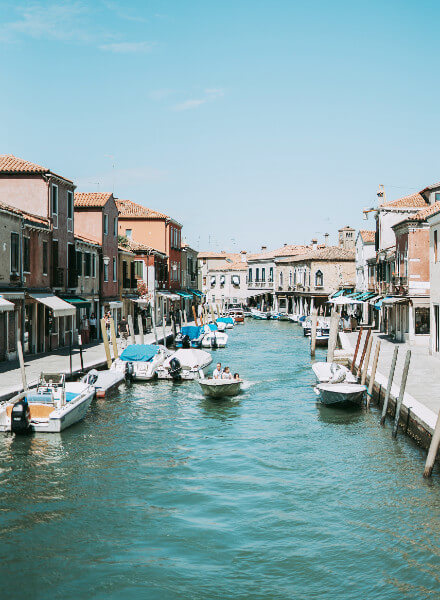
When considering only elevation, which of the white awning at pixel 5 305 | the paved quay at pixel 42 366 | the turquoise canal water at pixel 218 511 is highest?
the white awning at pixel 5 305

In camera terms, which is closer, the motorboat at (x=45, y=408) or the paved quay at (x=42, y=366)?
the motorboat at (x=45, y=408)

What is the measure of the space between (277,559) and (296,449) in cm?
609

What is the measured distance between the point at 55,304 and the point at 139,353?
412 centimetres

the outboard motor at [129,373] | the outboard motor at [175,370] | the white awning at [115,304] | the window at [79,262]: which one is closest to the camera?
the outboard motor at [129,373]

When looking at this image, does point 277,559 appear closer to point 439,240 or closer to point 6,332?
point 6,332

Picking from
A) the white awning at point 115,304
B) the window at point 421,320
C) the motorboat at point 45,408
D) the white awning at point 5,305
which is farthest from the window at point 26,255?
the window at point 421,320

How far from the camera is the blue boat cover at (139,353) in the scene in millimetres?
26000

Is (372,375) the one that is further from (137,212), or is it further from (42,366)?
(137,212)

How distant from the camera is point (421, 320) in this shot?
3291 cm

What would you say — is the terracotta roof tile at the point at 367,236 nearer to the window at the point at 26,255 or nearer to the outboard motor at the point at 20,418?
the window at the point at 26,255

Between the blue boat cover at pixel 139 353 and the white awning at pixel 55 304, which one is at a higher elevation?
the white awning at pixel 55 304

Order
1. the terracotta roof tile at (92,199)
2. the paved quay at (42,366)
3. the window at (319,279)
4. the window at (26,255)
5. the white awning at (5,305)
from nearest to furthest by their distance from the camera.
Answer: the paved quay at (42,366) < the white awning at (5,305) < the window at (26,255) < the terracotta roof tile at (92,199) < the window at (319,279)

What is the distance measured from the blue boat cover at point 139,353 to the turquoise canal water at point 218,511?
21.1 ft

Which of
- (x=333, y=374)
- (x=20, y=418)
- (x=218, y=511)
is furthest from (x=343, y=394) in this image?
(x=20, y=418)
